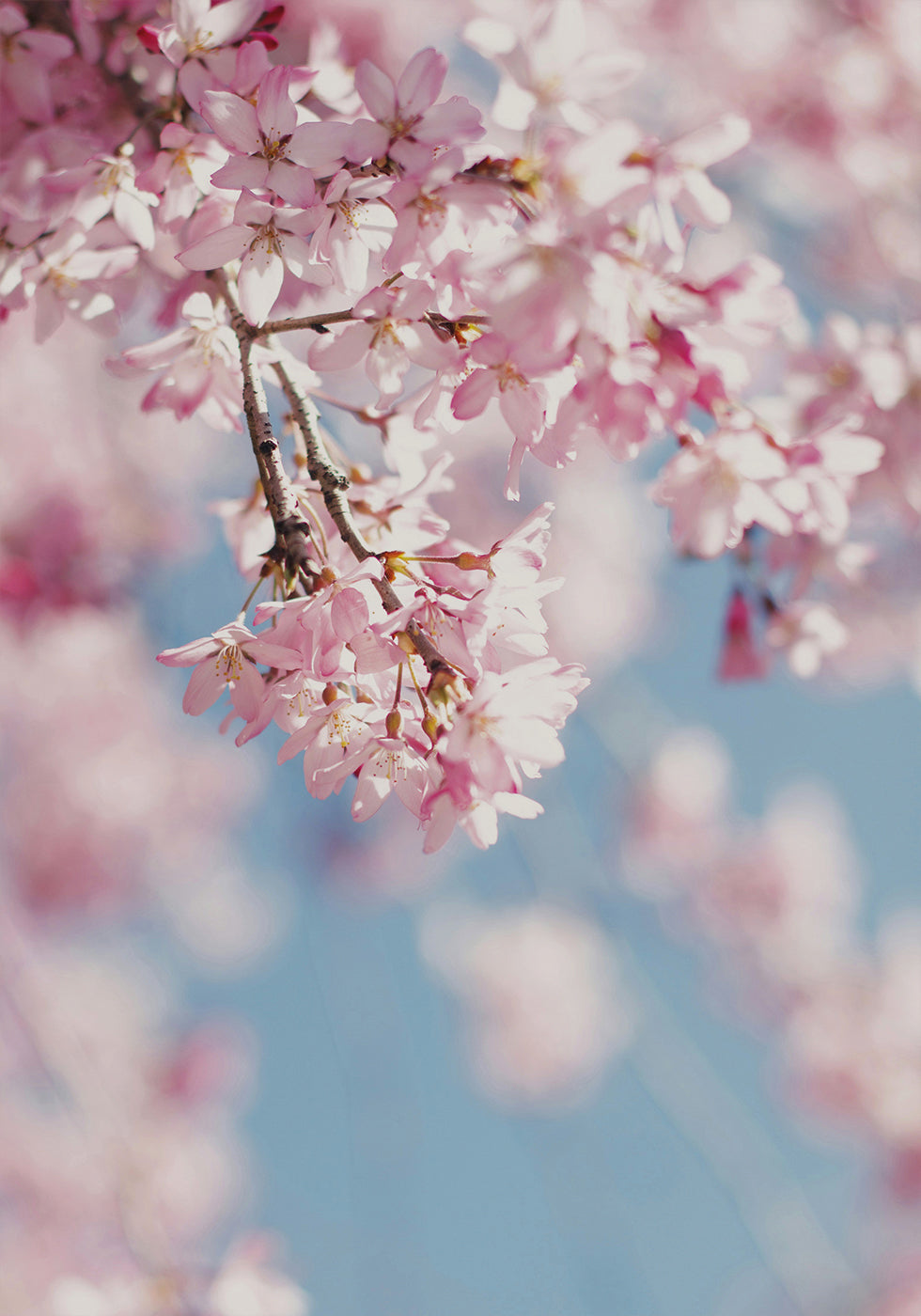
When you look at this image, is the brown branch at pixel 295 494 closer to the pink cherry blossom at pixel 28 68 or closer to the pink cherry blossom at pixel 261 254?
the pink cherry blossom at pixel 261 254

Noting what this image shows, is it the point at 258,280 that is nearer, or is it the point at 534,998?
A: the point at 258,280

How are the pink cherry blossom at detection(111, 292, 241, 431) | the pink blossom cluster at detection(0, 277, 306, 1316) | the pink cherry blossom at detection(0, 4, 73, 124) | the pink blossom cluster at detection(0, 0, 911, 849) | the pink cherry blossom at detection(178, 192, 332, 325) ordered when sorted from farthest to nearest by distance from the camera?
1. the pink blossom cluster at detection(0, 277, 306, 1316)
2. the pink cherry blossom at detection(0, 4, 73, 124)
3. the pink cherry blossom at detection(111, 292, 241, 431)
4. the pink cherry blossom at detection(178, 192, 332, 325)
5. the pink blossom cluster at detection(0, 0, 911, 849)

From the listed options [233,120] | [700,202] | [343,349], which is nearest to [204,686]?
[343,349]

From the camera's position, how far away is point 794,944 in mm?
4602

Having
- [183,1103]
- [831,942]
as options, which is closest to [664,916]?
[831,942]

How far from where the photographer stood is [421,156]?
790 mm

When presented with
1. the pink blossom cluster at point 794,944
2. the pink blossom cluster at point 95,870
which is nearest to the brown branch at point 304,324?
the pink blossom cluster at point 95,870

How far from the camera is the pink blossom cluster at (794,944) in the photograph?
435 cm

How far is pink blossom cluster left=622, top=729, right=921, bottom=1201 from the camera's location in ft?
14.3

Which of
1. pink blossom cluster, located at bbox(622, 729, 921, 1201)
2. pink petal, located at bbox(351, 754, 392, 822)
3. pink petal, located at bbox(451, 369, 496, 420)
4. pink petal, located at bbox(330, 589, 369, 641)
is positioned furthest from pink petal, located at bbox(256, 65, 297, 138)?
pink blossom cluster, located at bbox(622, 729, 921, 1201)

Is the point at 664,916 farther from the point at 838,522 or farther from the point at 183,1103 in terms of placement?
the point at 838,522

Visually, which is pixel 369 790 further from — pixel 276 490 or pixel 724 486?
pixel 724 486

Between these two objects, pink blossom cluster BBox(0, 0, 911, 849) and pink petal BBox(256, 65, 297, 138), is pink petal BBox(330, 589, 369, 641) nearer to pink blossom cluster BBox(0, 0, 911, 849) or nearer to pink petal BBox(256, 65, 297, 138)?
pink blossom cluster BBox(0, 0, 911, 849)

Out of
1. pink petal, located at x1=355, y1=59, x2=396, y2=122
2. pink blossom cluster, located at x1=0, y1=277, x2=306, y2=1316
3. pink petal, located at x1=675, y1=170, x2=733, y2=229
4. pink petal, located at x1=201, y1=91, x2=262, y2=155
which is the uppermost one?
pink petal, located at x1=675, y1=170, x2=733, y2=229
